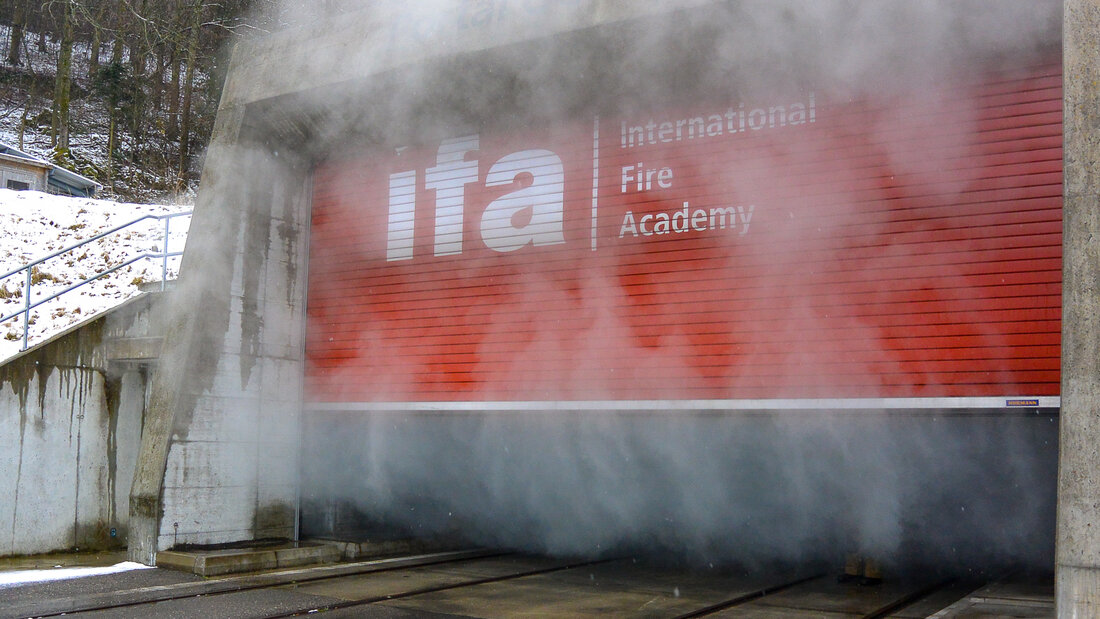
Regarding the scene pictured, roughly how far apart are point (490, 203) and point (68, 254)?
738 cm

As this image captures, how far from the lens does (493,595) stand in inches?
238

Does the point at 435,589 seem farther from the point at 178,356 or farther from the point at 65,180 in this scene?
the point at 65,180

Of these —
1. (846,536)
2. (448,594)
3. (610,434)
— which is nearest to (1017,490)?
(846,536)

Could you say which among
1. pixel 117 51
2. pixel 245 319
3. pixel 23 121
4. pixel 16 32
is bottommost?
pixel 245 319

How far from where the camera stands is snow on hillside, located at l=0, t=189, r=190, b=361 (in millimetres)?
9188

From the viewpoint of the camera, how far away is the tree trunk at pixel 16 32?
26.7m

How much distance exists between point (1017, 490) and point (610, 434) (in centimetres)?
308

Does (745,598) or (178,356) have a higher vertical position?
(178,356)

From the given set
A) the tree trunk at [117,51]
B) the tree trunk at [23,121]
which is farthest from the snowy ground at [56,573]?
the tree trunk at [117,51]

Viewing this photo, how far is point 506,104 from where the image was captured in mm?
6762

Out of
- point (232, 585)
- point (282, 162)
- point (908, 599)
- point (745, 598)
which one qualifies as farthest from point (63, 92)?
point (908, 599)

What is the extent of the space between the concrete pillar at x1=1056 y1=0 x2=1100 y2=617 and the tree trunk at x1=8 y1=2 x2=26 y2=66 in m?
29.4

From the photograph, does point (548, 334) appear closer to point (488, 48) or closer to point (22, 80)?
point (488, 48)

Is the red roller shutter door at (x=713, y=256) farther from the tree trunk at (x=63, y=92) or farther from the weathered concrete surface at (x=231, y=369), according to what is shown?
the tree trunk at (x=63, y=92)
